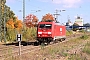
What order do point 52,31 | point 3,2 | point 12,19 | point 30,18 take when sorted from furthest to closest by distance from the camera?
point 30,18 < point 12,19 < point 3,2 < point 52,31

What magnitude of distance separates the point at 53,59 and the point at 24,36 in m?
35.8

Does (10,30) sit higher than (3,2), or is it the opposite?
(3,2)

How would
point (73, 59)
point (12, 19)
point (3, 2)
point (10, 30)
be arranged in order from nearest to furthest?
point (73, 59) < point (10, 30) < point (3, 2) < point (12, 19)

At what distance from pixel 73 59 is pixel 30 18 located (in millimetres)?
92280

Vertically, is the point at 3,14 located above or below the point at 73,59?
A: above

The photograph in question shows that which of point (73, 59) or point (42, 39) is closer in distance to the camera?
point (73, 59)

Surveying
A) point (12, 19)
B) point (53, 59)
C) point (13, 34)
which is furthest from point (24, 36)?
point (53, 59)

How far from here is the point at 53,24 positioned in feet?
111

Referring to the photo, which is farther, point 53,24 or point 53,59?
point 53,24

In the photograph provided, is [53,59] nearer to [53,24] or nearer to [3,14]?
[53,24]

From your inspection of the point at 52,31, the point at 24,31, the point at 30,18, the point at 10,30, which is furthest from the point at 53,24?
the point at 30,18

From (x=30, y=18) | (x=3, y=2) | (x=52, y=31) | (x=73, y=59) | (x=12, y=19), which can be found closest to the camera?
(x=73, y=59)

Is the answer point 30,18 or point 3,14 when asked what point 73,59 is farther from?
point 30,18

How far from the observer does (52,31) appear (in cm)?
3366
